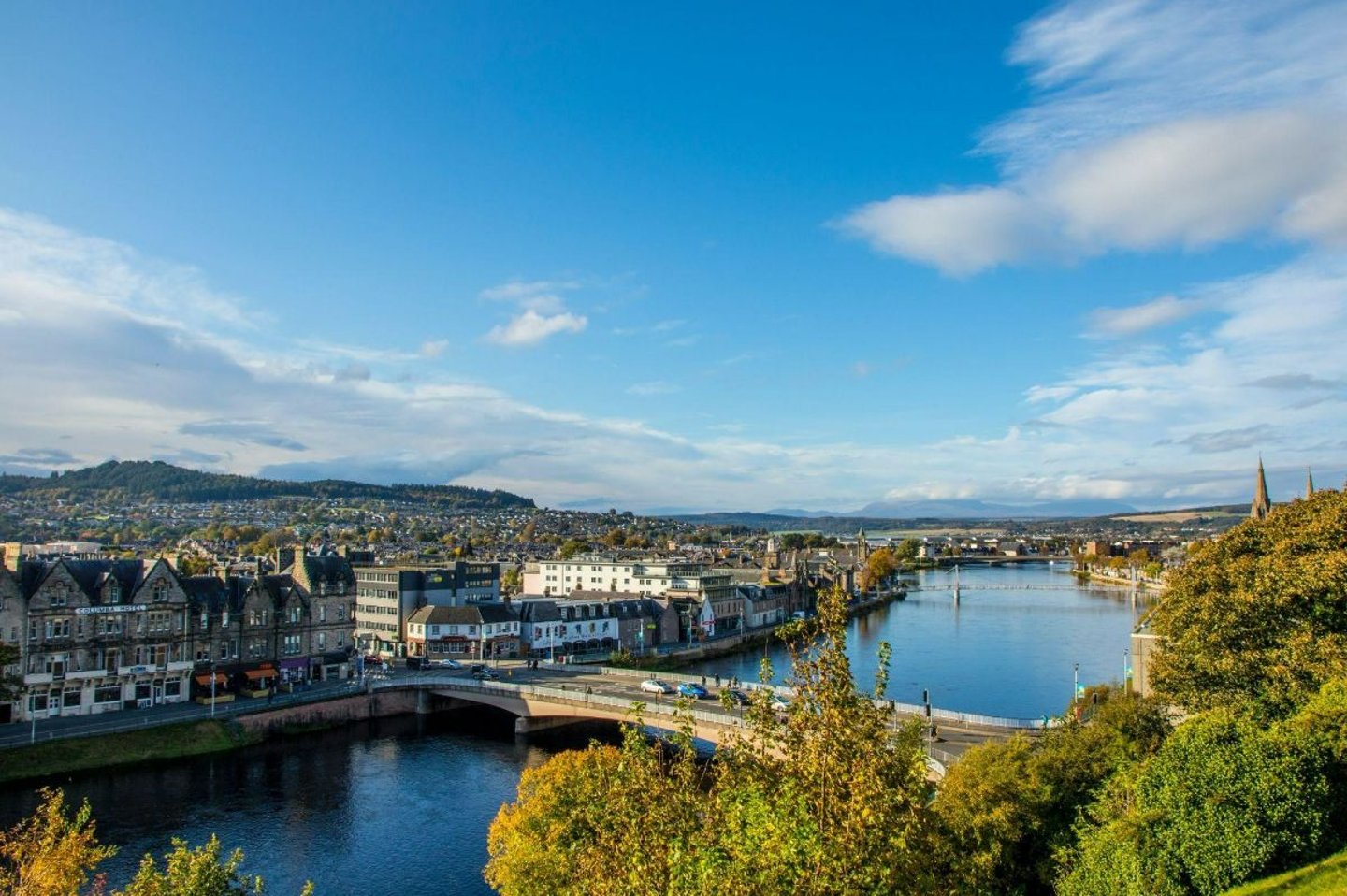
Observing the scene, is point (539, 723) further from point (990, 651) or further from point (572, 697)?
point (990, 651)

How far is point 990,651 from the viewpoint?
91.4 metres

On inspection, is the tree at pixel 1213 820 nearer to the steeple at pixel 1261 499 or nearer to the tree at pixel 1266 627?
the tree at pixel 1266 627

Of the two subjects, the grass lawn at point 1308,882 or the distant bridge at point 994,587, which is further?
the distant bridge at point 994,587

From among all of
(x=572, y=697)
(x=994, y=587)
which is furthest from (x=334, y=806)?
(x=994, y=587)

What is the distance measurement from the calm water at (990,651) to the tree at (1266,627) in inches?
617

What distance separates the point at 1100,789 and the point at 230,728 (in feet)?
150

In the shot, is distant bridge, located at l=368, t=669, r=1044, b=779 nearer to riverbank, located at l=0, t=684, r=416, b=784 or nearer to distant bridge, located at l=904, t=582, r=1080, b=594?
riverbank, located at l=0, t=684, r=416, b=784

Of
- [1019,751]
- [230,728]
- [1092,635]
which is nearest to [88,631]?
[230,728]

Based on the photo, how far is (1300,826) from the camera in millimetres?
21969

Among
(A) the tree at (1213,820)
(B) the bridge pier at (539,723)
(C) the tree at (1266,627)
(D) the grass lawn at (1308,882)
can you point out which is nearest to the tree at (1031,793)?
(A) the tree at (1213,820)

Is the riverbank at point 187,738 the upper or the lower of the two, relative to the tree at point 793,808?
lower

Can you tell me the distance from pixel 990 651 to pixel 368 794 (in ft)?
213

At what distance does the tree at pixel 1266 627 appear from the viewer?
31438 millimetres

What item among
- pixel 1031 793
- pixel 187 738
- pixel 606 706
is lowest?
pixel 187 738
